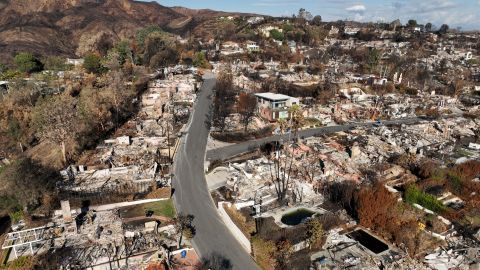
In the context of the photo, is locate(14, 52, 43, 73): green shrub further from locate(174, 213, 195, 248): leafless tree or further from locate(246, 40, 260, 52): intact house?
locate(174, 213, 195, 248): leafless tree

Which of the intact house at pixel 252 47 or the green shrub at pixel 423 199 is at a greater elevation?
the intact house at pixel 252 47

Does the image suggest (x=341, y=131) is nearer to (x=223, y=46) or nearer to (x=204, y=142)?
(x=204, y=142)

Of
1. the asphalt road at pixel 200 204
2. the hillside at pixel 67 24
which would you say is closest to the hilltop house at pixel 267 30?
the hillside at pixel 67 24

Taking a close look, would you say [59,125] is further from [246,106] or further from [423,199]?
[423,199]

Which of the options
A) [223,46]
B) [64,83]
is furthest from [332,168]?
[223,46]

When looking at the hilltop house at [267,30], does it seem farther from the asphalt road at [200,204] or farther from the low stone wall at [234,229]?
the low stone wall at [234,229]

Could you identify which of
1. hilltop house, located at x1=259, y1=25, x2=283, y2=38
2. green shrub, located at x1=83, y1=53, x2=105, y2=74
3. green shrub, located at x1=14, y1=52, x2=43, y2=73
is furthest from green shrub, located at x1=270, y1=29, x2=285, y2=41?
green shrub, located at x1=14, y1=52, x2=43, y2=73

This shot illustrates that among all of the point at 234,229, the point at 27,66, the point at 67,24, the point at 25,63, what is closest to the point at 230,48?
the point at 27,66
